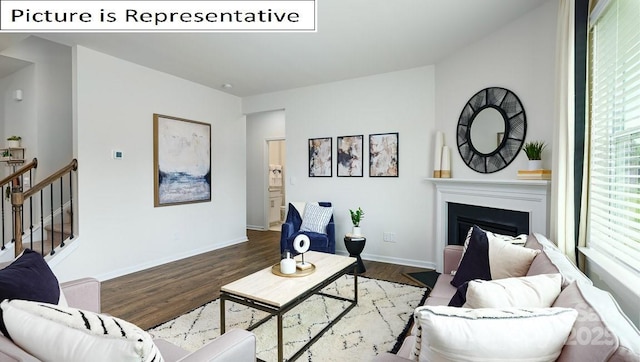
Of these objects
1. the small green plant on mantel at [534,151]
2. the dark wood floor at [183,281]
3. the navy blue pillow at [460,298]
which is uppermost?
the small green plant on mantel at [534,151]

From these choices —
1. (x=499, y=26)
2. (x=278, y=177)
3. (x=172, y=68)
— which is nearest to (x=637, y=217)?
(x=499, y=26)

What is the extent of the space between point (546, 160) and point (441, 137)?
1298 mm

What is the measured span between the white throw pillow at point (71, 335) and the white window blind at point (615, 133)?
2.03 m

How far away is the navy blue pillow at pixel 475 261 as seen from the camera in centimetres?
185

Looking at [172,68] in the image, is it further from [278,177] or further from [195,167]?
[278,177]

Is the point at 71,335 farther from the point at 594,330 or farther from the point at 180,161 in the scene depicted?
the point at 180,161

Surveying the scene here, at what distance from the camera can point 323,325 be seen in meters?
2.43

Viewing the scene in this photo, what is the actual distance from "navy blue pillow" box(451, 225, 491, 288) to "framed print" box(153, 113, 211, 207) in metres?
3.82

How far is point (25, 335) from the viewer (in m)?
0.91

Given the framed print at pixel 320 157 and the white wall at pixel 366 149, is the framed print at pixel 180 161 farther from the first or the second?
the framed print at pixel 320 157

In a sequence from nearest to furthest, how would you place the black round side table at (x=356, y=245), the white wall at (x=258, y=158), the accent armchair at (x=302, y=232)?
the black round side table at (x=356, y=245) → the accent armchair at (x=302, y=232) → the white wall at (x=258, y=158)

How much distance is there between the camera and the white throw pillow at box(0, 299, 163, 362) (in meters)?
0.80

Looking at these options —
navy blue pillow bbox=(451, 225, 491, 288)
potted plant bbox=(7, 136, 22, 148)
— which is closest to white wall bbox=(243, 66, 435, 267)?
navy blue pillow bbox=(451, 225, 491, 288)

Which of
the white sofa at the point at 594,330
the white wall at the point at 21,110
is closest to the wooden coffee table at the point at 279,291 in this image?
the white sofa at the point at 594,330
